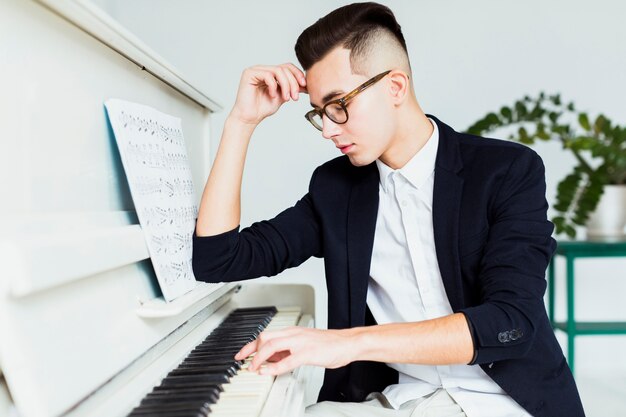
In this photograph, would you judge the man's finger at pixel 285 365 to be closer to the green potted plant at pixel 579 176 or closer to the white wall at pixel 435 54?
the green potted plant at pixel 579 176

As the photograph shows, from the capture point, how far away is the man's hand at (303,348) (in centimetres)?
95

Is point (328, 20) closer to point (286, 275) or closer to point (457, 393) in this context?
point (457, 393)

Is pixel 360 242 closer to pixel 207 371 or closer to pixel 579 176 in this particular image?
pixel 207 371

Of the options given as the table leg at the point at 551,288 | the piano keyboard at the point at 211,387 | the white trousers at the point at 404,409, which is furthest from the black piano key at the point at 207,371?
the table leg at the point at 551,288

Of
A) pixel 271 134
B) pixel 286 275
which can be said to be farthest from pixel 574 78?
pixel 286 275

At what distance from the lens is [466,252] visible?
1246 millimetres

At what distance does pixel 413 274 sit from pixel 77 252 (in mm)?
725

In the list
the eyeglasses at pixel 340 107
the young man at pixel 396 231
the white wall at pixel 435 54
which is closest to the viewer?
the young man at pixel 396 231

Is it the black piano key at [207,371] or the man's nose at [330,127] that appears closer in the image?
the black piano key at [207,371]

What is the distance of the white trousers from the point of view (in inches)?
47.4

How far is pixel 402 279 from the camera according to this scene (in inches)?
53.4

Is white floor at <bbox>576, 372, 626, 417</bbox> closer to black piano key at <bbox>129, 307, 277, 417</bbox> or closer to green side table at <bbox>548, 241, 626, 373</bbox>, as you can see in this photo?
green side table at <bbox>548, 241, 626, 373</bbox>

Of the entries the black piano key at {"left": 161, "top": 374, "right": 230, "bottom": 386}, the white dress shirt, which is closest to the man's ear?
the white dress shirt

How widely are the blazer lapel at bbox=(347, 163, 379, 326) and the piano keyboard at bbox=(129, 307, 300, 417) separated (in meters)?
0.22
